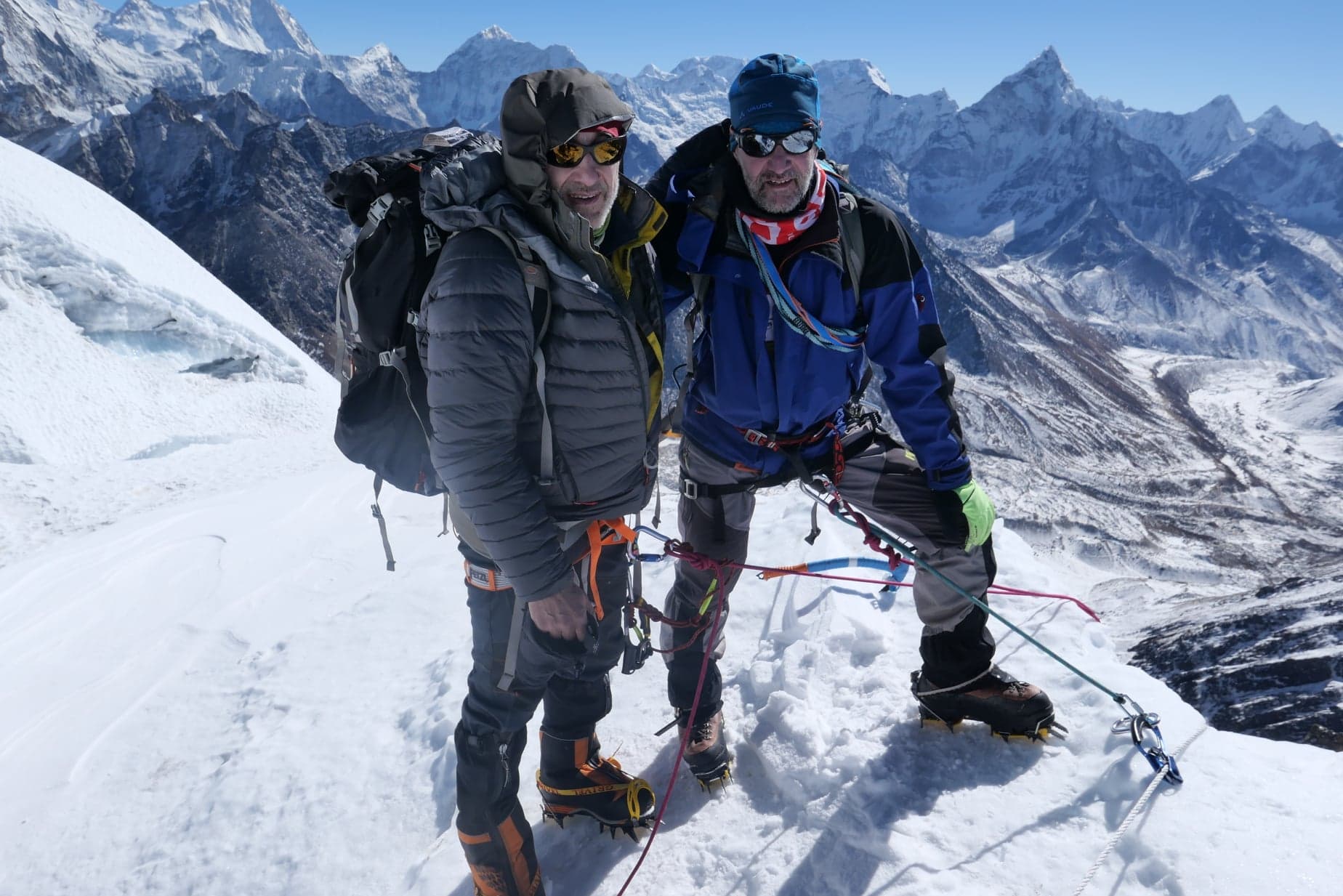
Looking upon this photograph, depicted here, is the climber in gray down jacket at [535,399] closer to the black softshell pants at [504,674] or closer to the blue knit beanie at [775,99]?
the black softshell pants at [504,674]

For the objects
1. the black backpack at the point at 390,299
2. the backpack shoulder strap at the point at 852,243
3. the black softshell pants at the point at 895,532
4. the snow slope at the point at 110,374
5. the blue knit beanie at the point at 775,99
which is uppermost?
the blue knit beanie at the point at 775,99

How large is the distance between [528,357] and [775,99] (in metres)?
2.22

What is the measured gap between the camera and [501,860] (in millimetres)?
4250

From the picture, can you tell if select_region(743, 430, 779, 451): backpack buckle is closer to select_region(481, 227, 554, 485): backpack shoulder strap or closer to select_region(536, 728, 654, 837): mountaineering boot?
select_region(481, 227, 554, 485): backpack shoulder strap

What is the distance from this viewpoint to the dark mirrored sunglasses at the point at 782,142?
438 cm

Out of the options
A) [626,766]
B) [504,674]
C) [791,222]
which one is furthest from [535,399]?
[626,766]

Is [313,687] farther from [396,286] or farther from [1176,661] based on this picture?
[1176,661]

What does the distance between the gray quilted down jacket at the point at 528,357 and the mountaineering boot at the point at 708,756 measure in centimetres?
203

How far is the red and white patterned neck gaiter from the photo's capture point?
174 inches

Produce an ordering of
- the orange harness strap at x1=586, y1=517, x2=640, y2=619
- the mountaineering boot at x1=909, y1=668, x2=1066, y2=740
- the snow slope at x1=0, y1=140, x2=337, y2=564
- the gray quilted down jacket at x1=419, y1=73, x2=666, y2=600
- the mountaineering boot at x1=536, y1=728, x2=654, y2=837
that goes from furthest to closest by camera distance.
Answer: the snow slope at x1=0, y1=140, x2=337, y2=564 → the mountaineering boot at x1=909, y1=668, x2=1066, y2=740 → the mountaineering boot at x1=536, y1=728, x2=654, y2=837 → the orange harness strap at x1=586, y1=517, x2=640, y2=619 → the gray quilted down jacket at x1=419, y1=73, x2=666, y2=600

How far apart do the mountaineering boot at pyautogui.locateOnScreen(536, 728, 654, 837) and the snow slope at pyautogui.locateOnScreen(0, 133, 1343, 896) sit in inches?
7.1

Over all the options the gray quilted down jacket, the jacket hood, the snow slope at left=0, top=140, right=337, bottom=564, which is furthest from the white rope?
the snow slope at left=0, top=140, right=337, bottom=564

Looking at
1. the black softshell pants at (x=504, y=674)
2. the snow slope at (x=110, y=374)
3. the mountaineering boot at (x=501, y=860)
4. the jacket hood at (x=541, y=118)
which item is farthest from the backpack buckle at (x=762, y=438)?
the snow slope at (x=110, y=374)

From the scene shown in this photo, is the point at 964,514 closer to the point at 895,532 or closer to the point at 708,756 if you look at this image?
the point at 895,532
